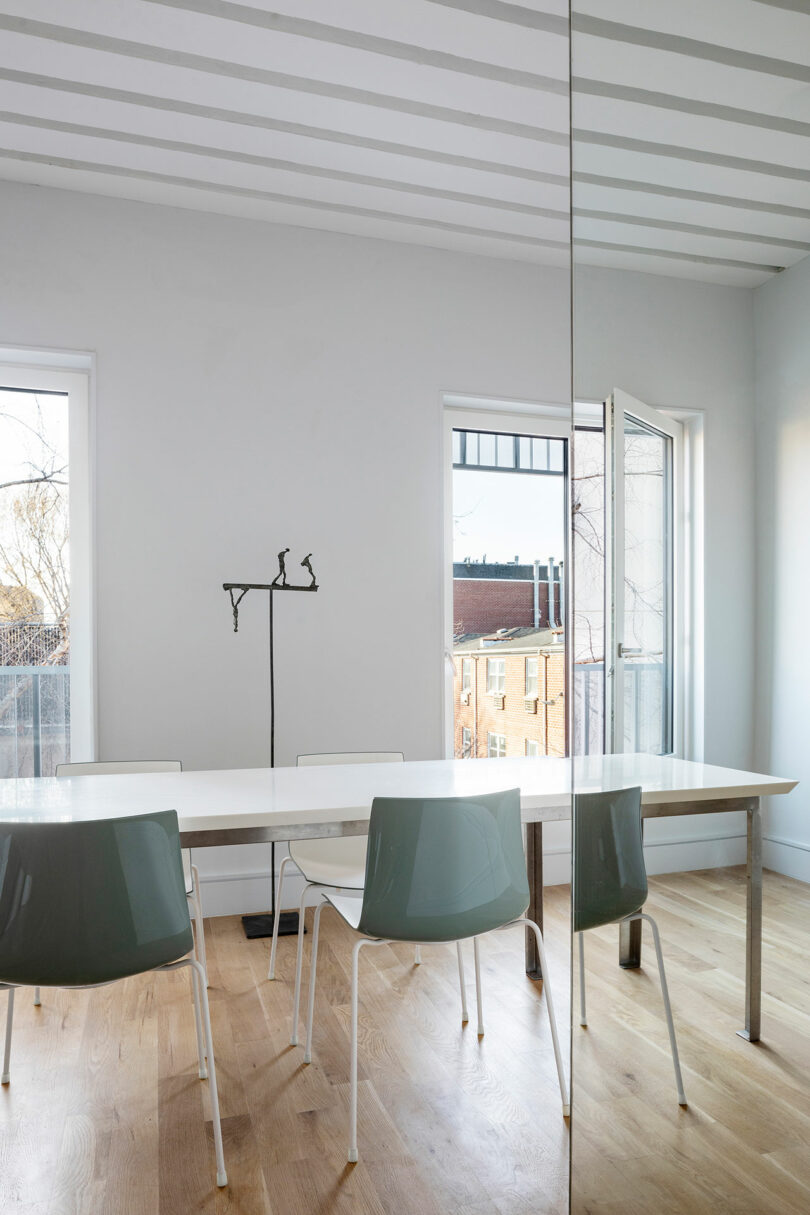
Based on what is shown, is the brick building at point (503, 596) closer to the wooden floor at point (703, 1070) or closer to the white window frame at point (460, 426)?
the white window frame at point (460, 426)

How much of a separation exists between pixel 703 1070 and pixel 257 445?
3259 mm

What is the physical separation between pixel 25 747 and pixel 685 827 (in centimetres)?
330

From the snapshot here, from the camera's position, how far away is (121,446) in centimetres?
332

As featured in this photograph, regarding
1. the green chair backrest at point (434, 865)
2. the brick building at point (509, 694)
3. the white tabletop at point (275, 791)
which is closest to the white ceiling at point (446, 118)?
the green chair backrest at point (434, 865)

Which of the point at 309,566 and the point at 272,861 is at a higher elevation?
the point at 309,566

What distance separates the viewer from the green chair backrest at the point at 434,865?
1777 millimetres

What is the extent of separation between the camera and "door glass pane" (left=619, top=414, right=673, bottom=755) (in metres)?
0.55

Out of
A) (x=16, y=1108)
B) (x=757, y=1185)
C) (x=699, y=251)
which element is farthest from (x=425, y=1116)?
(x=699, y=251)

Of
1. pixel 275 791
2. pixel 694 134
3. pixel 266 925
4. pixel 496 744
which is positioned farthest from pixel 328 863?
pixel 694 134

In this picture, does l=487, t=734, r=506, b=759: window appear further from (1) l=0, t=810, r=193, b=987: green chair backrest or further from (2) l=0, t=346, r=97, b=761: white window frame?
(1) l=0, t=810, r=193, b=987: green chair backrest

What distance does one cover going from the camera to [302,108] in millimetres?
2760

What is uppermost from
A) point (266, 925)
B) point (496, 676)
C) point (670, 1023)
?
point (670, 1023)

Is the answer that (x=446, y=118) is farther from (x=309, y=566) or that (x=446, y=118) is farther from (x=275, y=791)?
(x=275, y=791)

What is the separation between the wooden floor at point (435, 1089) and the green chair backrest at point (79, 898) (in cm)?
44
